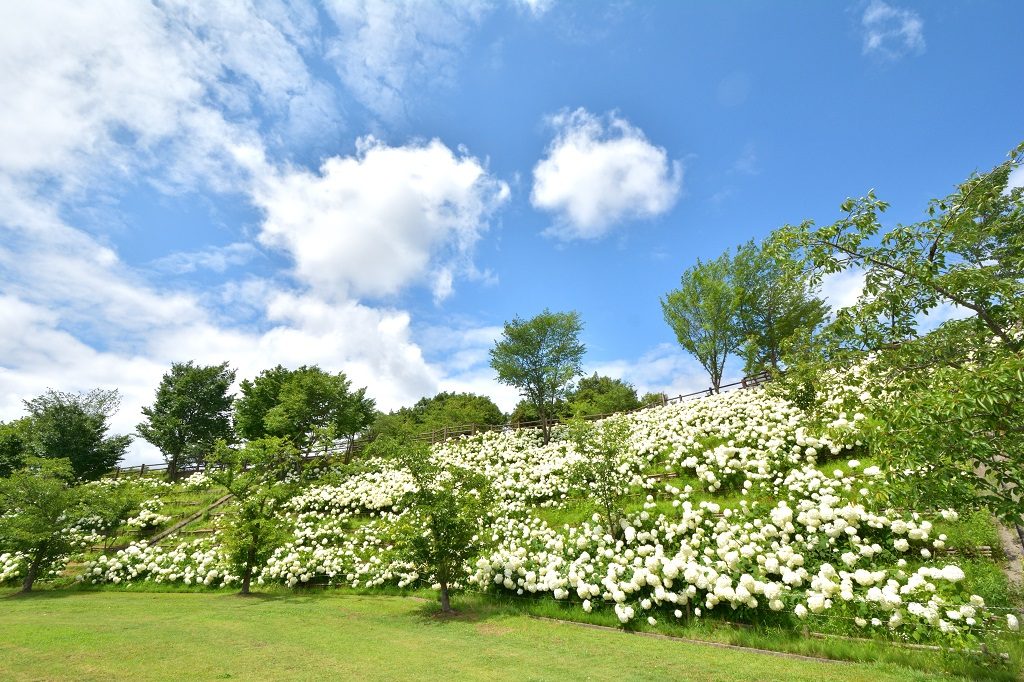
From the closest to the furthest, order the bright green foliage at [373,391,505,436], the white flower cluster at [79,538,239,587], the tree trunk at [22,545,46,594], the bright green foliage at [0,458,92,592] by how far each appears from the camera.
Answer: the bright green foliage at [0,458,92,592] → the tree trunk at [22,545,46,594] → the white flower cluster at [79,538,239,587] → the bright green foliage at [373,391,505,436]

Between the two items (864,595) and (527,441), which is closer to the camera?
(864,595)

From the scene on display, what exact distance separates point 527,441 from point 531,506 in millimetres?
11003

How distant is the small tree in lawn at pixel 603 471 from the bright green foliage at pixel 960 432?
26.1ft

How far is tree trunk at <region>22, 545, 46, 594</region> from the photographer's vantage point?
1578cm

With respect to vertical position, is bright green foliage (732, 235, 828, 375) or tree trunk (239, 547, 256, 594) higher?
bright green foliage (732, 235, 828, 375)

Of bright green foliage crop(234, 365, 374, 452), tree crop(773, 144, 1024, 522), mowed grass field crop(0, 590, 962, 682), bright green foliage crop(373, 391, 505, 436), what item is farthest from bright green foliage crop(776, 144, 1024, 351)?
bright green foliage crop(373, 391, 505, 436)

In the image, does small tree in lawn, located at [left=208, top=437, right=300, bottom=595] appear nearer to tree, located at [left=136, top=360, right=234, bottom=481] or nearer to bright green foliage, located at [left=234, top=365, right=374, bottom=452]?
bright green foliage, located at [left=234, top=365, right=374, bottom=452]

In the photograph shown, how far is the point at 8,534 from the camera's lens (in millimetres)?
15844

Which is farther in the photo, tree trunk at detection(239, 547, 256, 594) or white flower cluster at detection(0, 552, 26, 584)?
white flower cluster at detection(0, 552, 26, 584)

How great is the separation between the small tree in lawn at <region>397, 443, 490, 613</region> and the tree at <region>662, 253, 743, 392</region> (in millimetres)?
25688

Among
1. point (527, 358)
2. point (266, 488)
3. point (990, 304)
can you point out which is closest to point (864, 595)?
point (990, 304)

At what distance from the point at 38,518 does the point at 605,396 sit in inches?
1660

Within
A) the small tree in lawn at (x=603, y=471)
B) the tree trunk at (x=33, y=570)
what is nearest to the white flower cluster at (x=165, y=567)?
the tree trunk at (x=33, y=570)

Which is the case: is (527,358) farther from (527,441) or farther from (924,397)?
(924,397)
